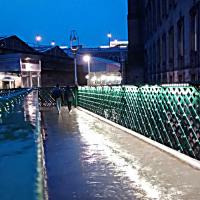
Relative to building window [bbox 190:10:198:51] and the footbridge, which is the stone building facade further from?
the footbridge

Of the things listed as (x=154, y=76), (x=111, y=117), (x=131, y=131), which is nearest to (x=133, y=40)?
(x=154, y=76)

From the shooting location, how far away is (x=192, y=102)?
297 inches

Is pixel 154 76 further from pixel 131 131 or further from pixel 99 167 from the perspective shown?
pixel 99 167

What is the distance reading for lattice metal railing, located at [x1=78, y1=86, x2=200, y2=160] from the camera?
25.0 ft

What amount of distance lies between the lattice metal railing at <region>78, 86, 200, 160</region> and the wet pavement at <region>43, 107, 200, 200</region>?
42cm

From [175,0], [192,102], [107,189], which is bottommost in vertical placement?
[107,189]

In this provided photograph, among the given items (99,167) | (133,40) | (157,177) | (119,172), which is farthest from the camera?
(133,40)

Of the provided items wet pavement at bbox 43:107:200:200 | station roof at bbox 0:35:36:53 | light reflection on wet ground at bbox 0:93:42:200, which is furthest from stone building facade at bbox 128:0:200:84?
station roof at bbox 0:35:36:53

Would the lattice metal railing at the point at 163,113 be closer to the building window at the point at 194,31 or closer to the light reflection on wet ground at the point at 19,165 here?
the light reflection on wet ground at the point at 19,165

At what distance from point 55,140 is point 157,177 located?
5.34 metres

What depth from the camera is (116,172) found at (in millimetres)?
6980

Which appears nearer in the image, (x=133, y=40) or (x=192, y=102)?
(x=192, y=102)

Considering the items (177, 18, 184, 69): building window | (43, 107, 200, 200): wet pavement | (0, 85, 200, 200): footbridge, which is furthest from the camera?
(177, 18, 184, 69): building window

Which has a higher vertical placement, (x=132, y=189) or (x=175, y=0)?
(x=175, y=0)
